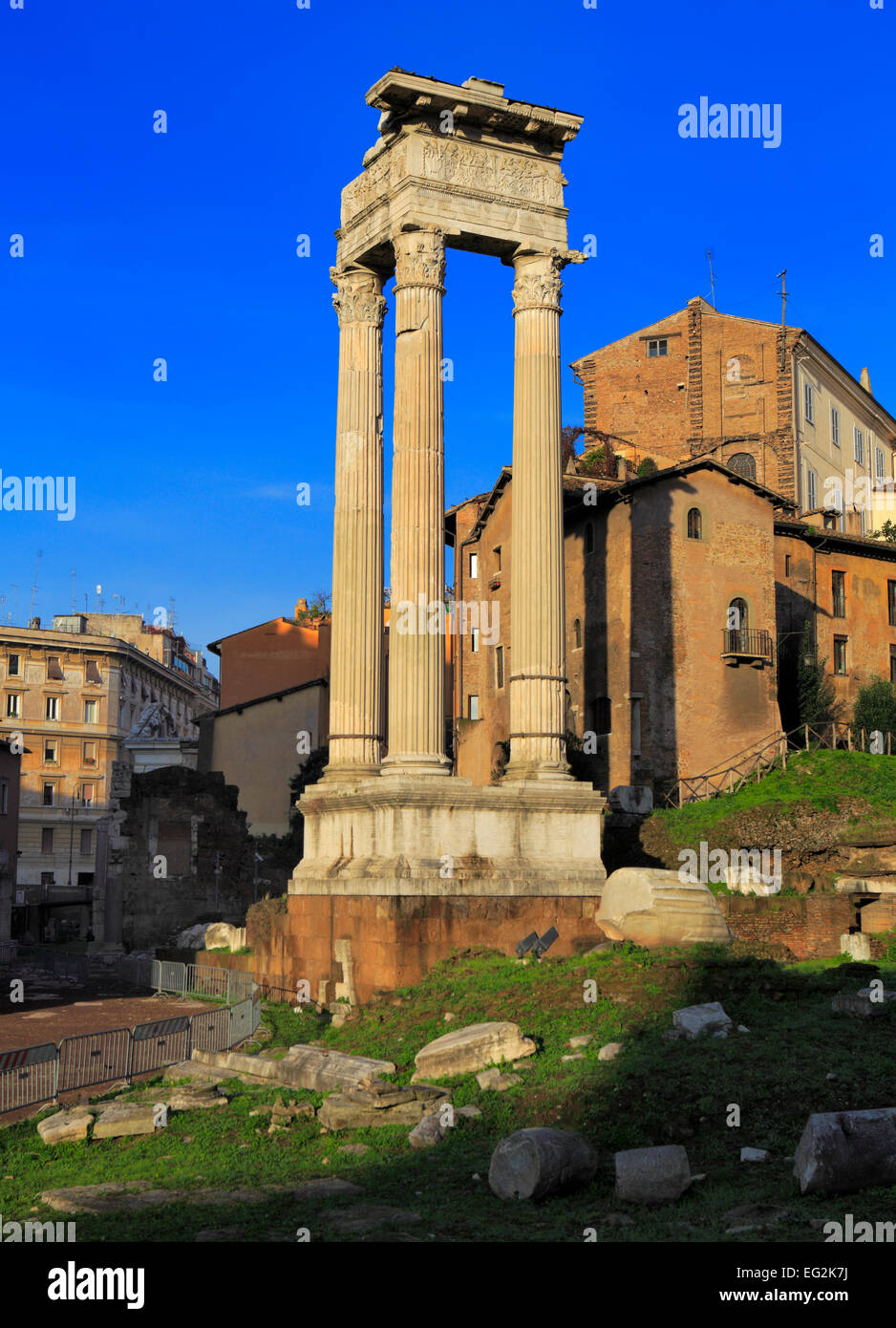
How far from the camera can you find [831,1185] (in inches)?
380

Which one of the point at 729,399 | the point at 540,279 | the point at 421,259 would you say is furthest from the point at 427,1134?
the point at 729,399

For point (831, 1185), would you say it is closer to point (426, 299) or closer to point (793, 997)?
point (793, 997)

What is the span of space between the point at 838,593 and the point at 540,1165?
4054 centimetres

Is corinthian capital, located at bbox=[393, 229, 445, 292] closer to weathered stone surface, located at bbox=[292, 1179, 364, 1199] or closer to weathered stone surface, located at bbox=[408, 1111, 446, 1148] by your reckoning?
weathered stone surface, located at bbox=[408, 1111, 446, 1148]

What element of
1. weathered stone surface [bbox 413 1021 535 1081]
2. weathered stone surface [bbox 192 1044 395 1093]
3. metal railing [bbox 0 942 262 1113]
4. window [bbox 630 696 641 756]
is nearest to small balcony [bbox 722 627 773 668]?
window [bbox 630 696 641 756]

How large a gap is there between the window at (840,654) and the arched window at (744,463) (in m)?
8.46

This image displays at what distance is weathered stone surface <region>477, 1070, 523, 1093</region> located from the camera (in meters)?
13.7

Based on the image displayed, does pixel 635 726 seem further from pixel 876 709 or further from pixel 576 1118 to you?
pixel 576 1118

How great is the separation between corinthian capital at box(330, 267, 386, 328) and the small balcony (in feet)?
68.1

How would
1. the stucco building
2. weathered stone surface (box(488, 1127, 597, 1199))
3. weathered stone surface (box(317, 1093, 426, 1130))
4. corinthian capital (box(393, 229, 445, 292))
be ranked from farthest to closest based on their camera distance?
the stucco building < corinthian capital (box(393, 229, 445, 292)) < weathered stone surface (box(317, 1093, 426, 1130)) < weathered stone surface (box(488, 1127, 597, 1199))

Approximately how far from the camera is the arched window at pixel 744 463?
53219 millimetres

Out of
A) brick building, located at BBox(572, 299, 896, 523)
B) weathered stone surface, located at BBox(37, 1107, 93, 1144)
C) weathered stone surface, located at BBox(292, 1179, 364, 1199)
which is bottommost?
weathered stone surface, located at BBox(37, 1107, 93, 1144)
